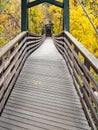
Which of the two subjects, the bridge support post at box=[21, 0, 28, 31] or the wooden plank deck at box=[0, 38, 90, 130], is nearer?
the wooden plank deck at box=[0, 38, 90, 130]

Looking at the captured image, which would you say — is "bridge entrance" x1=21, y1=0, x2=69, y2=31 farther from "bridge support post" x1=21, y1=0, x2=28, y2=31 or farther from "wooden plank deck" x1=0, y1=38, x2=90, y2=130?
"wooden plank deck" x1=0, y1=38, x2=90, y2=130

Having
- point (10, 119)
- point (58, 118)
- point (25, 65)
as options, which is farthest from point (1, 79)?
point (25, 65)

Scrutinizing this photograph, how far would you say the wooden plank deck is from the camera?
549cm

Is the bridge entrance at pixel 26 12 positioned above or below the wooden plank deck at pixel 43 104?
above

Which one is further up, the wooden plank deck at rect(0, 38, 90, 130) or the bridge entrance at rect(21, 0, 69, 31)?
the bridge entrance at rect(21, 0, 69, 31)

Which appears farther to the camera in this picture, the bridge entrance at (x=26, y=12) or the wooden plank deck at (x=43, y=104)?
the bridge entrance at (x=26, y=12)

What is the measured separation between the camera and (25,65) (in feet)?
32.8

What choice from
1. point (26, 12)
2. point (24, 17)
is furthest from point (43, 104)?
point (26, 12)

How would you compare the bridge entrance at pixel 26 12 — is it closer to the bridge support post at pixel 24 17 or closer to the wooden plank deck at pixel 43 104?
the bridge support post at pixel 24 17

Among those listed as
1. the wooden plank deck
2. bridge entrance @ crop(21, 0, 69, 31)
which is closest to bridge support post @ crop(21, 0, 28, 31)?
bridge entrance @ crop(21, 0, 69, 31)

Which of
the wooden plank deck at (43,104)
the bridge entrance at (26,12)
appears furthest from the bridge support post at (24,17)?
the wooden plank deck at (43,104)

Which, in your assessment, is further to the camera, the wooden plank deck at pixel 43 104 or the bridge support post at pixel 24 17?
the bridge support post at pixel 24 17

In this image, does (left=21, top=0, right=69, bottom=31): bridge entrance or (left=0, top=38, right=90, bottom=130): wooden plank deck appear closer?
(left=0, top=38, right=90, bottom=130): wooden plank deck

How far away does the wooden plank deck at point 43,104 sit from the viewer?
5488 mm
